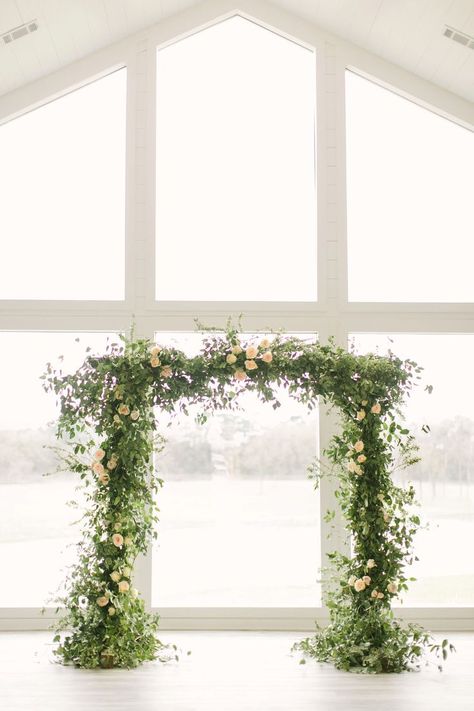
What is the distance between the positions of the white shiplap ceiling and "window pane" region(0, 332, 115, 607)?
1.89 meters

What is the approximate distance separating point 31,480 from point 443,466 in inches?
114

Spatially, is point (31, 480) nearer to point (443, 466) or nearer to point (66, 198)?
point (66, 198)

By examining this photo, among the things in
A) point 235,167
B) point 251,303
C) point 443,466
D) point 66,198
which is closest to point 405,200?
point 235,167

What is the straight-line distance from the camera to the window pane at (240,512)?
6086mm

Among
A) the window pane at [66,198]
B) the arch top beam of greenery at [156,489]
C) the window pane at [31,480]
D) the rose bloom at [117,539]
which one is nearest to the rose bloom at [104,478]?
the arch top beam of greenery at [156,489]

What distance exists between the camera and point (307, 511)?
6.16m

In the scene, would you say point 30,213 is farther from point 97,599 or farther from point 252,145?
point 97,599

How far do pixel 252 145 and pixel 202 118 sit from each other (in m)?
0.42

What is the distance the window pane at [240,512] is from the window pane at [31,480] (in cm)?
67

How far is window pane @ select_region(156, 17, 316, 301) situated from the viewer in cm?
631

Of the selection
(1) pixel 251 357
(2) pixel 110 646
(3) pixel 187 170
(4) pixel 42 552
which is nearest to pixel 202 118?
(3) pixel 187 170

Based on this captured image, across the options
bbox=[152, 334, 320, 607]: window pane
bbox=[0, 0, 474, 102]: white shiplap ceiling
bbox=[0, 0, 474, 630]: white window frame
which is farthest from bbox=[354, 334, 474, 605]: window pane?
bbox=[0, 0, 474, 102]: white shiplap ceiling

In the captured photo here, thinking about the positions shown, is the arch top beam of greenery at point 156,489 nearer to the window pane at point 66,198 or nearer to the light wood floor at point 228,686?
the light wood floor at point 228,686

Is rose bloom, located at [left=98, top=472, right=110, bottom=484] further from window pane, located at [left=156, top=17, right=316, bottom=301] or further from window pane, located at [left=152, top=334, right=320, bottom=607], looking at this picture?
window pane, located at [left=156, top=17, right=316, bottom=301]
